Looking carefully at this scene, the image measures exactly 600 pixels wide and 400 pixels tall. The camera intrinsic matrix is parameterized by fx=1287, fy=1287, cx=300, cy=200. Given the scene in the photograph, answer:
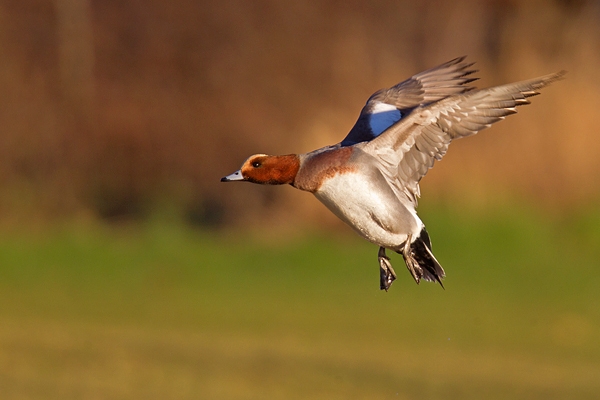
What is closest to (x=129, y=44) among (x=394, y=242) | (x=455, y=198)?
(x=455, y=198)

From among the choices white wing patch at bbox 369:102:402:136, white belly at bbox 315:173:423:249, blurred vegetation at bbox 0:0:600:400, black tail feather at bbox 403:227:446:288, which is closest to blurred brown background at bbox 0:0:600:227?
blurred vegetation at bbox 0:0:600:400

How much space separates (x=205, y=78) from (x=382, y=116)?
10.0 meters

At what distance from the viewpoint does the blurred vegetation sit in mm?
10133

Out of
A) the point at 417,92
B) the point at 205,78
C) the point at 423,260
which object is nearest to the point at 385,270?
the point at 423,260

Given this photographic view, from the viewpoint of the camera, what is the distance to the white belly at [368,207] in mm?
4668

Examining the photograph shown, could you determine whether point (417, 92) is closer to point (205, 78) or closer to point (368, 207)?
point (368, 207)

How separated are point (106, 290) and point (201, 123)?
374cm

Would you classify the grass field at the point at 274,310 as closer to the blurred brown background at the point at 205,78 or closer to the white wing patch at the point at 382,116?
the blurred brown background at the point at 205,78

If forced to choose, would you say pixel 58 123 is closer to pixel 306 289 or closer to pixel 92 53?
pixel 92 53

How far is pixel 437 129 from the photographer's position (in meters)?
4.91

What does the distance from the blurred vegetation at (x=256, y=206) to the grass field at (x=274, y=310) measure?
0.08 feet

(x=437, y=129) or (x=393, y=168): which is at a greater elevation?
(x=437, y=129)

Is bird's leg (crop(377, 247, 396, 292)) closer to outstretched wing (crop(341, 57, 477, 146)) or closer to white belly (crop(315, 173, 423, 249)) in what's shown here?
white belly (crop(315, 173, 423, 249))

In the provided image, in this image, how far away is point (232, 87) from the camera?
15.2 meters
